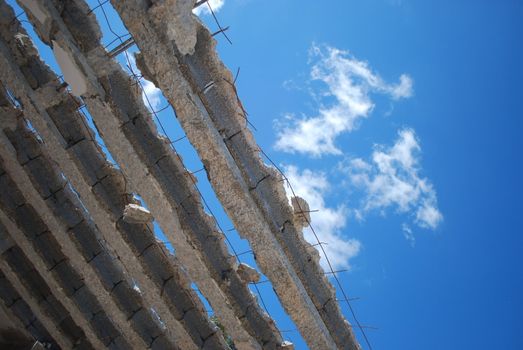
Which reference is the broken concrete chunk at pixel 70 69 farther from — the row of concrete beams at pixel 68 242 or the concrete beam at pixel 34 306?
the concrete beam at pixel 34 306

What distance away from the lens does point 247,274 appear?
5223mm

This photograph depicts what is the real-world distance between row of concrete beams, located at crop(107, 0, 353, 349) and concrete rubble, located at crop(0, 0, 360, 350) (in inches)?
0.4

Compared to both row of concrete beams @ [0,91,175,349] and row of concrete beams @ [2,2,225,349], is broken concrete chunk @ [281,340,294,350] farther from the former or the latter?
row of concrete beams @ [0,91,175,349]

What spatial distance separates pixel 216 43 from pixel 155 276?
293 cm

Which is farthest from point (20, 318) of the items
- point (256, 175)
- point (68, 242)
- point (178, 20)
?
point (178, 20)

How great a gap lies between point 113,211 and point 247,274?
5.57ft

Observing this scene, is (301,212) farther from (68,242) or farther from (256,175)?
(68,242)

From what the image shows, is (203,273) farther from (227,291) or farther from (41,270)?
(41,270)

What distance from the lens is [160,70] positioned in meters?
3.77

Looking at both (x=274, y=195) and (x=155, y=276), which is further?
(x=155, y=276)

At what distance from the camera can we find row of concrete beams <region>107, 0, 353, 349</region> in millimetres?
3619

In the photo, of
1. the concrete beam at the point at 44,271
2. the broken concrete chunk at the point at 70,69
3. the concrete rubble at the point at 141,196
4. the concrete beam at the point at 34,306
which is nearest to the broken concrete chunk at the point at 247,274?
the concrete rubble at the point at 141,196

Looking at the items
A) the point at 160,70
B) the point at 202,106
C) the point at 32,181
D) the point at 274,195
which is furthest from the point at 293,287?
the point at 32,181

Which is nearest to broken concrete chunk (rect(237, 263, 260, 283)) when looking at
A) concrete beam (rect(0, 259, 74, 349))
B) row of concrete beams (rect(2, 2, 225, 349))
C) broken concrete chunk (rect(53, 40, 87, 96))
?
row of concrete beams (rect(2, 2, 225, 349))
